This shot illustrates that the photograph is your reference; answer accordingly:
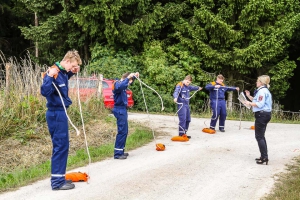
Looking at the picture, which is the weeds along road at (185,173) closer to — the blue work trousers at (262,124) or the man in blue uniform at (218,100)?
the blue work trousers at (262,124)

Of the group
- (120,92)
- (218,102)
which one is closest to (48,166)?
(120,92)

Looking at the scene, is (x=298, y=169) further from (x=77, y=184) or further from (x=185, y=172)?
(x=77, y=184)

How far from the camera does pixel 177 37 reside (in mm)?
19469

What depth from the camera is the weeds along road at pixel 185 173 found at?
17.6ft

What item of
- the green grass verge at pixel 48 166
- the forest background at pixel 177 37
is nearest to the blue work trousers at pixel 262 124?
the green grass verge at pixel 48 166

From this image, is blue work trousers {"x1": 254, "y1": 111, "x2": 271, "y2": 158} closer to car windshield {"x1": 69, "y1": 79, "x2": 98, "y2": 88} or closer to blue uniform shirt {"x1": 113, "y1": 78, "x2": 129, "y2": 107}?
blue uniform shirt {"x1": 113, "y1": 78, "x2": 129, "y2": 107}

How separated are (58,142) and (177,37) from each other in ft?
49.1

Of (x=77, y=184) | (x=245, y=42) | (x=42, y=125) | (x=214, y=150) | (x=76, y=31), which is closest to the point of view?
(x=77, y=184)

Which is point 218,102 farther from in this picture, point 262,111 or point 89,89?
point 89,89

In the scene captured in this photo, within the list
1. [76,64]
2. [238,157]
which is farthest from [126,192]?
[238,157]

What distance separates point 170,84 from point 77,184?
42.5ft

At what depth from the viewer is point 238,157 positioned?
25.5 ft

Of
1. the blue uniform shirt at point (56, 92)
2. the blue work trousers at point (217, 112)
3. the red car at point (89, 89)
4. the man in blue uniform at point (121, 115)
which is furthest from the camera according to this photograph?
the red car at point (89, 89)

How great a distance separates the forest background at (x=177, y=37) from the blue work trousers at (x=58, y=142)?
12.3 meters
